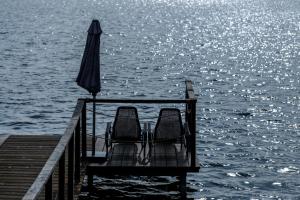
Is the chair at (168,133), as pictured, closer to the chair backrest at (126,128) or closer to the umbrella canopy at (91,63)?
the chair backrest at (126,128)

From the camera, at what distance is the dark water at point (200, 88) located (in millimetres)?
27016

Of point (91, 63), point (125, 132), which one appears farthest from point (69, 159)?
point (125, 132)

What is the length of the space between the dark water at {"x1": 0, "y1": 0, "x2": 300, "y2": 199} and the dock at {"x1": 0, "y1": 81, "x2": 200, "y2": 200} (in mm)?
2949

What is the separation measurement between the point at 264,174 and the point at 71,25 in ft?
339

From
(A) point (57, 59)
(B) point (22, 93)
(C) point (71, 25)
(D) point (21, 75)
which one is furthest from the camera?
(C) point (71, 25)

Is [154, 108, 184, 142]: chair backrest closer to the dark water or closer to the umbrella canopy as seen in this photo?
the umbrella canopy

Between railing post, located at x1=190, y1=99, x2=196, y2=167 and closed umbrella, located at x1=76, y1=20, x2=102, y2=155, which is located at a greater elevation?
closed umbrella, located at x1=76, y1=20, x2=102, y2=155

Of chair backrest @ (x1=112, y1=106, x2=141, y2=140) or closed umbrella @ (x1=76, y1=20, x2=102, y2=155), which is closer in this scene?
closed umbrella @ (x1=76, y1=20, x2=102, y2=155)

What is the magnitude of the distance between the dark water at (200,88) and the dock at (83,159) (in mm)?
2949

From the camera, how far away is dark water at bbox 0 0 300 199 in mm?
27016

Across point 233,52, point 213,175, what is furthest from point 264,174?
point 233,52

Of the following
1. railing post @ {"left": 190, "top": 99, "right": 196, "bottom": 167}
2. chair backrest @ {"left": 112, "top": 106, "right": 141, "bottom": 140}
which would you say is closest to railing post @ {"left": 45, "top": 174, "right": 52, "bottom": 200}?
railing post @ {"left": 190, "top": 99, "right": 196, "bottom": 167}

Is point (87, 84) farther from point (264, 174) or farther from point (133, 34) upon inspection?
point (133, 34)

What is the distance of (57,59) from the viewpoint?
71.2m
